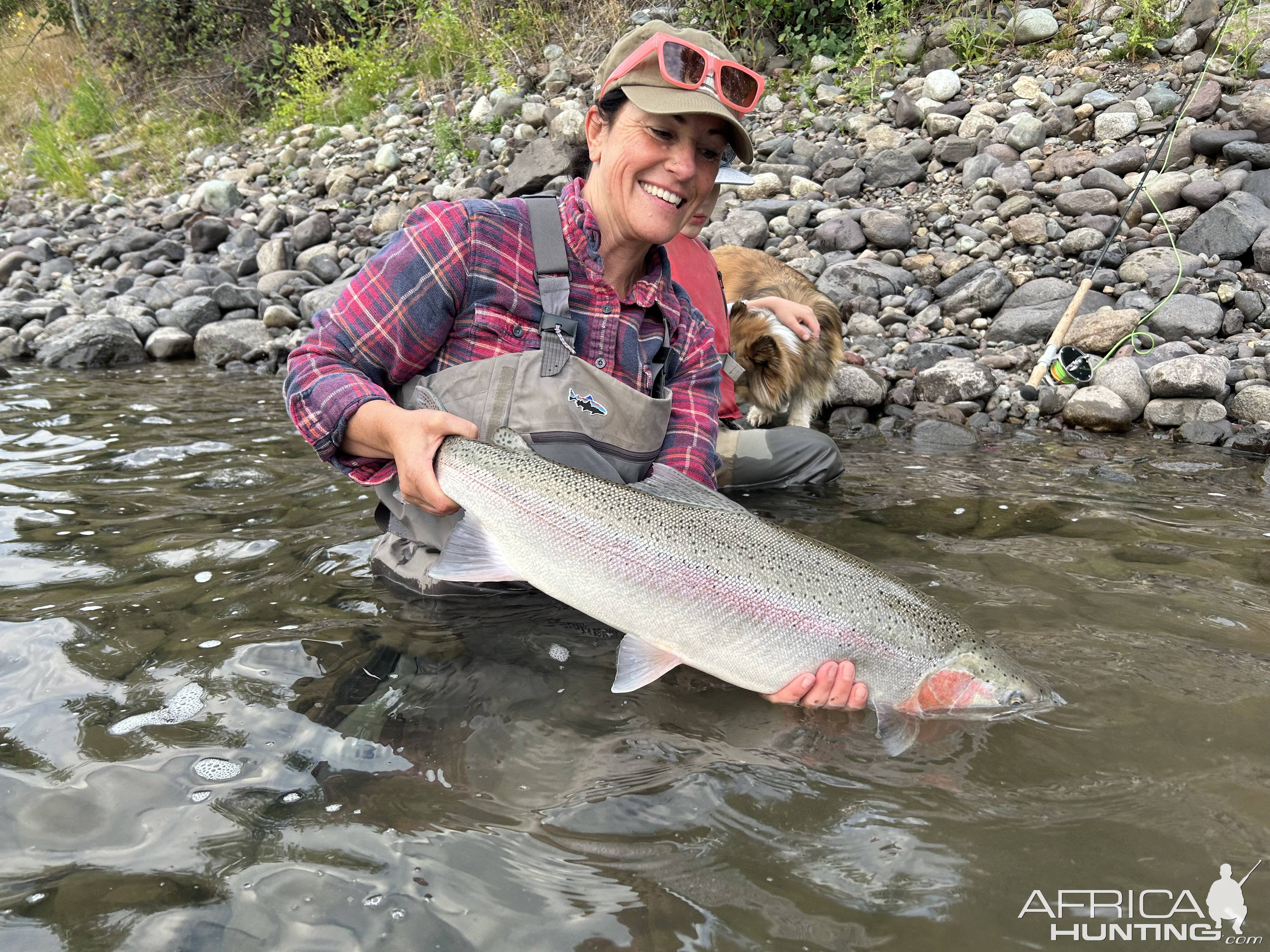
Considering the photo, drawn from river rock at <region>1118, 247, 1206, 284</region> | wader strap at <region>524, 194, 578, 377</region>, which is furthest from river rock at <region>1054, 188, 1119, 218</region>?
wader strap at <region>524, 194, 578, 377</region>

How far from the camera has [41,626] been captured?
357 centimetres

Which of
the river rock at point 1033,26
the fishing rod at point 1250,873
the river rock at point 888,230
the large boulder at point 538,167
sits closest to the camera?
the fishing rod at point 1250,873

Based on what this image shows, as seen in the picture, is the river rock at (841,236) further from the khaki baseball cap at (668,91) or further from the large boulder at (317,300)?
the khaki baseball cap at (668,91)

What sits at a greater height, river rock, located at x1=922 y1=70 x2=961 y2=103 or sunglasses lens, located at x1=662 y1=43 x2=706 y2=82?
Answer: river rock, located at x1=922 y1=70 x2=961 y2=103

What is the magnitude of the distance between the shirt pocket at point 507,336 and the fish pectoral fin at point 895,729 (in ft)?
6.13

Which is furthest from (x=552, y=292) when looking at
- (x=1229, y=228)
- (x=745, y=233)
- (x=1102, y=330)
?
(x=1229, y=228)

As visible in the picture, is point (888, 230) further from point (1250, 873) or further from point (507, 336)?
point (1250, 873)

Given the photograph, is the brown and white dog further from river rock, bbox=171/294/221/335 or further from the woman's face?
river rock, bbox=171/294/221/335

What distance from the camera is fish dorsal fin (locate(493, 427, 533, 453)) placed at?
3275mm

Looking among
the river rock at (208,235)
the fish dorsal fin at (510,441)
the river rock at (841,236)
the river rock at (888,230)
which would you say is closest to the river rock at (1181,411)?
the river rock at (888,230)

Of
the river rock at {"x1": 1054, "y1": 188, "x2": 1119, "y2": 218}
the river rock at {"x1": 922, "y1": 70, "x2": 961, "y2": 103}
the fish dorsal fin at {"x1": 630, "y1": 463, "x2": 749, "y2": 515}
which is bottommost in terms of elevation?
the fish dorsal fin at {"x1": 630, "y1": 463, "x2": 749, "y2": 515}

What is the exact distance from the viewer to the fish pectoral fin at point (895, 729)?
2.88 metres

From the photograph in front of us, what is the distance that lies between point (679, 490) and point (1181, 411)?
550cm

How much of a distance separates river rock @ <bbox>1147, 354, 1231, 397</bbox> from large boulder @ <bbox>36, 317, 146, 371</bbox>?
33.4 ft
